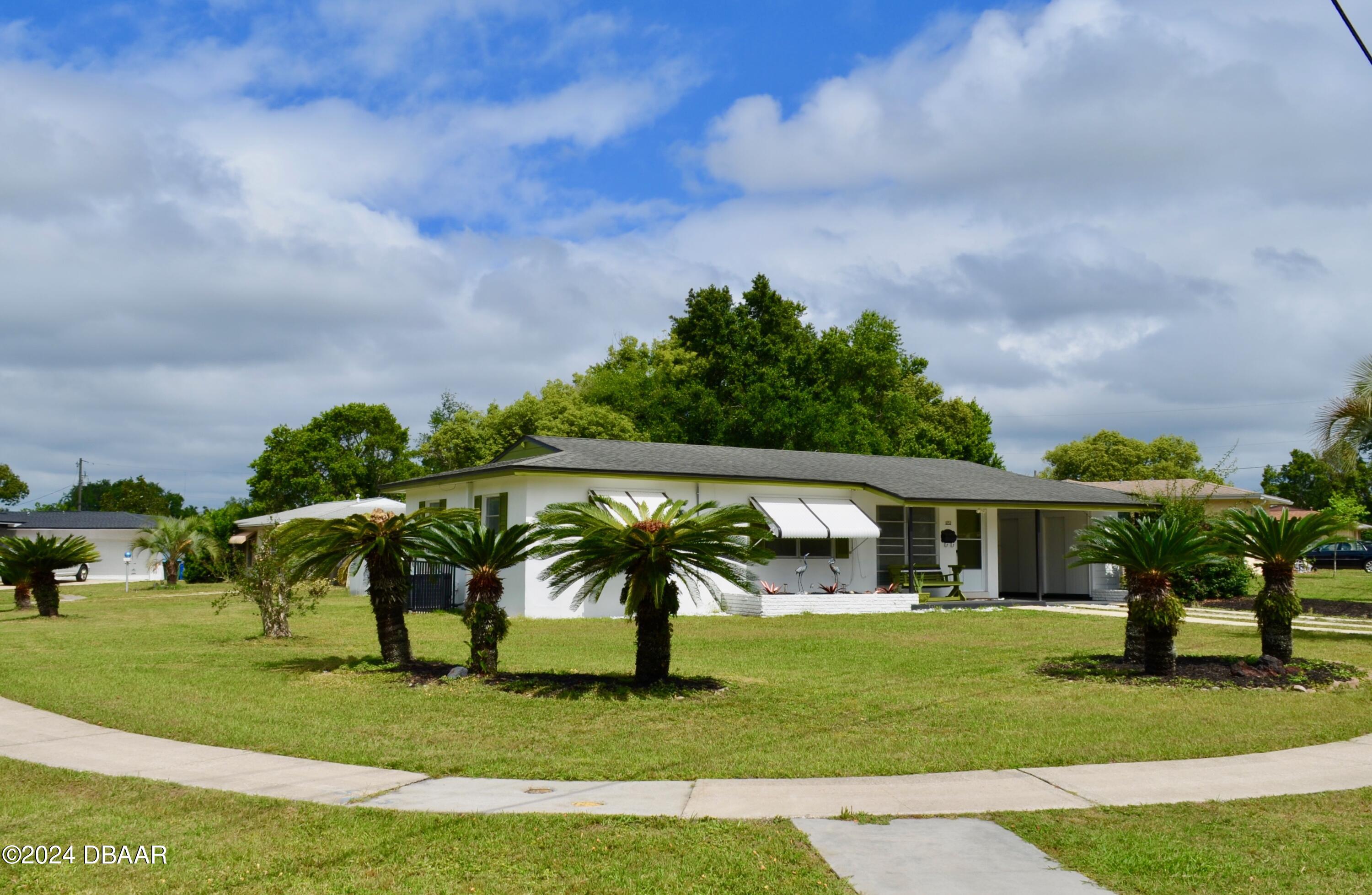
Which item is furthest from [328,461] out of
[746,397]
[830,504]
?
[830,504]

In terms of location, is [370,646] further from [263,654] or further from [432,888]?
[432,888]

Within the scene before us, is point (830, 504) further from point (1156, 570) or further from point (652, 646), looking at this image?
point (652, 646)

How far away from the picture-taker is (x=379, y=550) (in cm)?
1215

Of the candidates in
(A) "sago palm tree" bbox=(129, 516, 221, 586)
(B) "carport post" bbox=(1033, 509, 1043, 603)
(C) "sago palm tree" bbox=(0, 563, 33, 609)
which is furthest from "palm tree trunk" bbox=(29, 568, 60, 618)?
(B) "carport post" bbox=(1033, 509, 1043, 603)

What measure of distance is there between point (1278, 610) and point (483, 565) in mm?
9452

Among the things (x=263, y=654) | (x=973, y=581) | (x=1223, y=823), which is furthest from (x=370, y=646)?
(x=973, y=581)

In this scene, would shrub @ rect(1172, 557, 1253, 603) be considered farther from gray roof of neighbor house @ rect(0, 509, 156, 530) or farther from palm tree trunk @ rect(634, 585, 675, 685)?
gray roof of neighbor house @ rect(0, 509, 156, 530)

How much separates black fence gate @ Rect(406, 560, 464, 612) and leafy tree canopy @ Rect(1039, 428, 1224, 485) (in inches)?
2035

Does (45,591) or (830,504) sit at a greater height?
(830,504)

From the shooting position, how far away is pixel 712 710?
386 inches

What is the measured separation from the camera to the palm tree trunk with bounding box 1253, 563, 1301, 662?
41.2 ft

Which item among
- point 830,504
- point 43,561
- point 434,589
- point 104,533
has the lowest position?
point 434,589

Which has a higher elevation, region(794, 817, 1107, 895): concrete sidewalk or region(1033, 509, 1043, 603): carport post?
region(1033, 509, 1043, 603): carport post

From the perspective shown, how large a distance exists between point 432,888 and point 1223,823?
452 centimetres
